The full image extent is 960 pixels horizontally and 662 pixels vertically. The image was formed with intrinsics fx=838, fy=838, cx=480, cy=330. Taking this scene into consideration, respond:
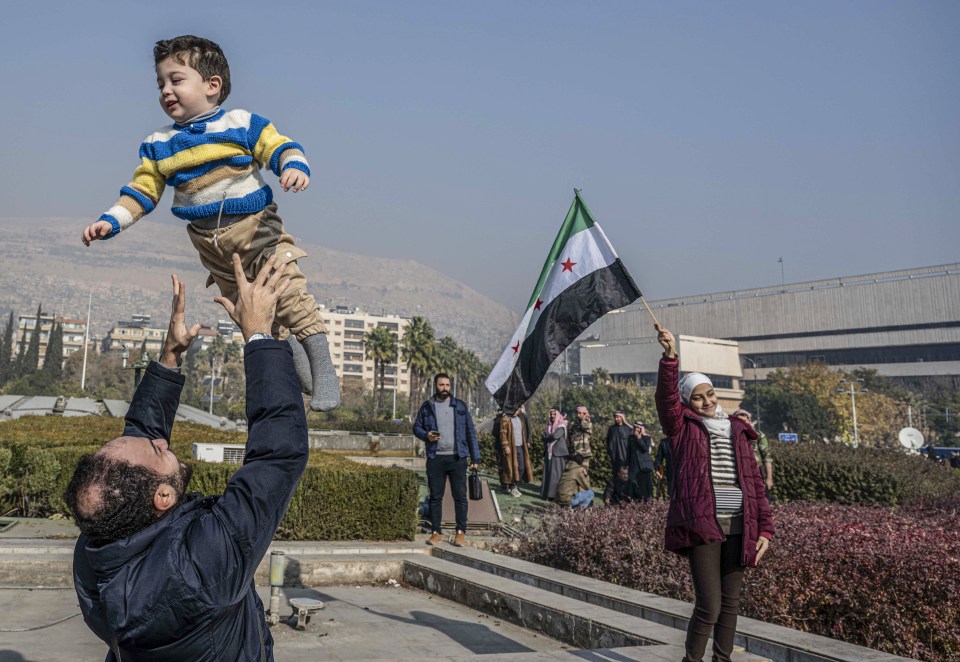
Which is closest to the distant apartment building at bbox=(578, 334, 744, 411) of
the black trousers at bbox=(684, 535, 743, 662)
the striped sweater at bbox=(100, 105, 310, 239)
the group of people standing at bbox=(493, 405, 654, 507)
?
the group of people standing at bbox=(493, 405, 654, 507)

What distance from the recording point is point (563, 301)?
759 cm

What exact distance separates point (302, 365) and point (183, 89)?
1061 mm

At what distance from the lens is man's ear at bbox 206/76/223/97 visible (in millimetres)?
2957

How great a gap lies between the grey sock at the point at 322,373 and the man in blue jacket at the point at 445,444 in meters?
7.42

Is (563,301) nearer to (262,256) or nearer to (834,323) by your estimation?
(262,256)

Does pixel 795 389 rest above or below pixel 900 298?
below

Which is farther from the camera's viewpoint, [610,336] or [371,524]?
[610,336]

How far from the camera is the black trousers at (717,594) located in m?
4.81

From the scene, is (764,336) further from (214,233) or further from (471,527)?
(214,233)

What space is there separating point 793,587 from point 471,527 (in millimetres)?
6222

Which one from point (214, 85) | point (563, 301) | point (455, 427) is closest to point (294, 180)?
point (214, 85)

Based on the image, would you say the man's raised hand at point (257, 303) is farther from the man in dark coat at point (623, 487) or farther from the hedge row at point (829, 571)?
the man in dark coat at point (623, 487)

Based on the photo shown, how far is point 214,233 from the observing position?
3.02m

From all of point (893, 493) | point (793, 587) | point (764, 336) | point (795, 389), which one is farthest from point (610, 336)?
point (793, 587)
